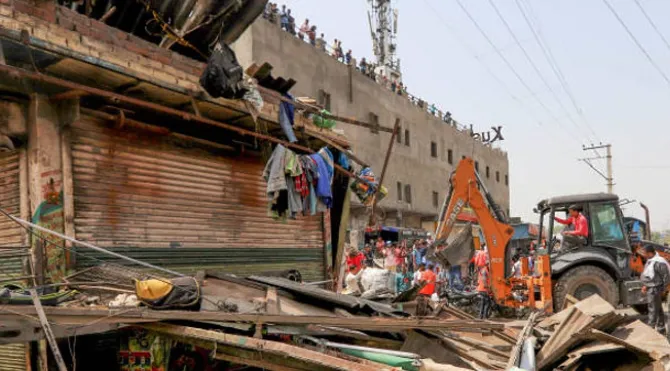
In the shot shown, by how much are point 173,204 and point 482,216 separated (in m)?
6.69

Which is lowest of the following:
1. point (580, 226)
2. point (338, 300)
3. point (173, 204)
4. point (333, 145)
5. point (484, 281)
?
point (484, 281)

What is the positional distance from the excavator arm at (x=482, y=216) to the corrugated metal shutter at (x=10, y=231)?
8.15 metres

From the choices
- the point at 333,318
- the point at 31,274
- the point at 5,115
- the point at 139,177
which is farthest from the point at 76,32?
the point at 333,318

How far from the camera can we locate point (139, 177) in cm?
→ 805

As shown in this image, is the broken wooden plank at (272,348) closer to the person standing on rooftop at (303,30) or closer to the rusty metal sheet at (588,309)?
the rusty metal sheet at (588,309)

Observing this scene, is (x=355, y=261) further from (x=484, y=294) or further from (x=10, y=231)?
(x=10, y=231)

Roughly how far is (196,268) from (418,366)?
4930 mm

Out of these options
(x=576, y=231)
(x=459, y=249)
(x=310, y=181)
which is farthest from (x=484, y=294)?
(x=310, y=181)

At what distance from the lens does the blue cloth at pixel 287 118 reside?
9711 millimetres

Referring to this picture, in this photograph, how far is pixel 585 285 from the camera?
1151 cm

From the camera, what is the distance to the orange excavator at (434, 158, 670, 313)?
11484 millimetres

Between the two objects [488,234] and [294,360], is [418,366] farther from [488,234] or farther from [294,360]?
[488,234]

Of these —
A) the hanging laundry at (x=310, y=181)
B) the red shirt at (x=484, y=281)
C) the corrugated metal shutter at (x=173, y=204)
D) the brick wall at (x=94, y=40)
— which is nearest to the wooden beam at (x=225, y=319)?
the corrugated metal shutter at (x=173, y=204)

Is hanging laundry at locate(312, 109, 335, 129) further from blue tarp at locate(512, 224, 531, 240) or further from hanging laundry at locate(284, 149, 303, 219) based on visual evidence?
blue tarp at locate(512, 224, 531, 240)
